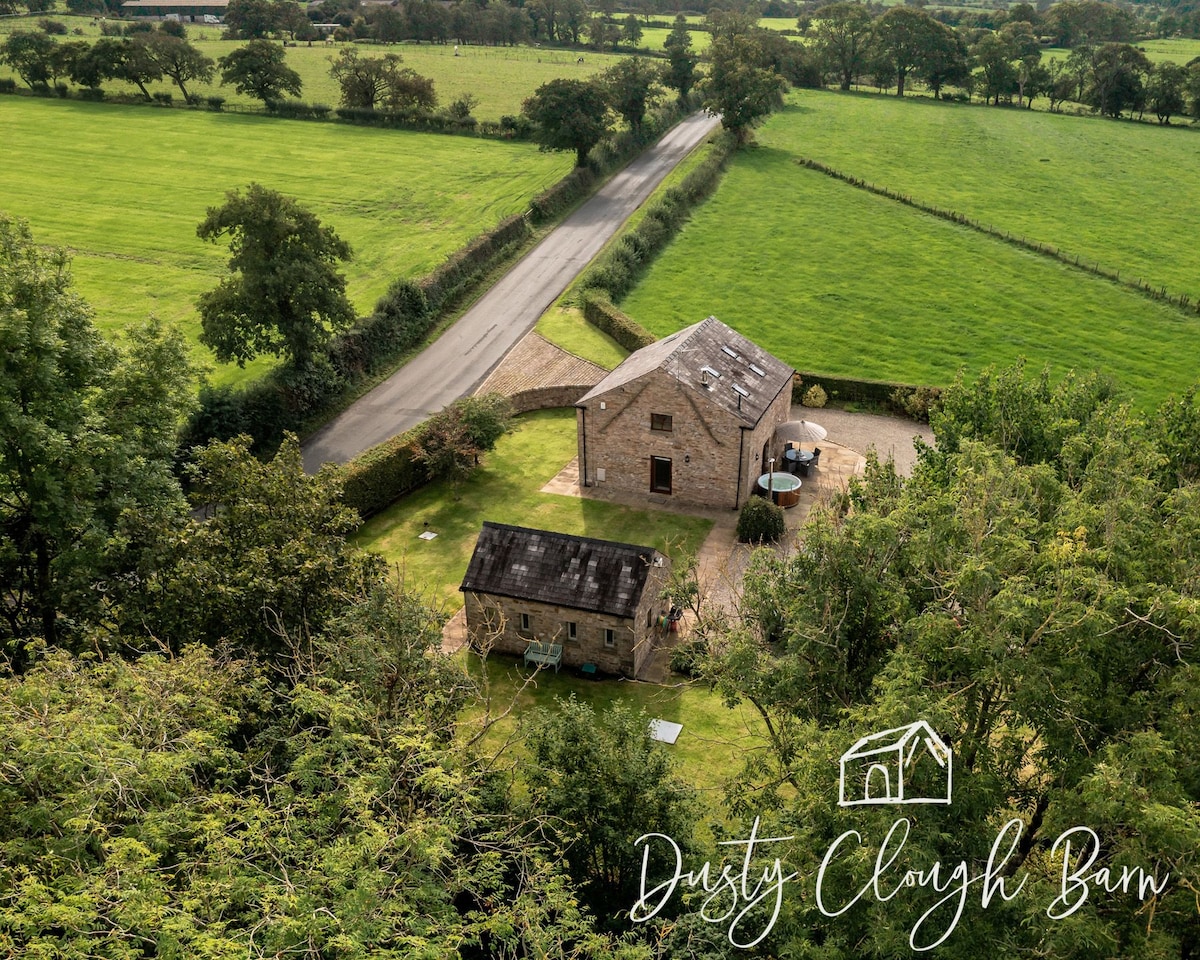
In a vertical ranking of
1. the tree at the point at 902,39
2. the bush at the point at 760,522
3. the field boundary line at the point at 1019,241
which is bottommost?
the bush at the point at 760,522

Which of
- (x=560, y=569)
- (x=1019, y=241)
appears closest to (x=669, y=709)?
(x=560, y=569)

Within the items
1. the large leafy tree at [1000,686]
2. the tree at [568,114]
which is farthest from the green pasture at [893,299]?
the large leafy tree at [1000,686]

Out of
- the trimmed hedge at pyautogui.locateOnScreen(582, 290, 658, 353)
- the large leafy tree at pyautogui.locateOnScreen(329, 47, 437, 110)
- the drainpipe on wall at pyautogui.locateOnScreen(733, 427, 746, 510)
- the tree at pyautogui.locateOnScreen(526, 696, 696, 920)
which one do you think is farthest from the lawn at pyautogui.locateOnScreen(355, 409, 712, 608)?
the large leafy tree at pyautogui.locateOnScreen(329, 47, 437, 110)

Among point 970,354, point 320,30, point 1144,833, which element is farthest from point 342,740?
point 320,30

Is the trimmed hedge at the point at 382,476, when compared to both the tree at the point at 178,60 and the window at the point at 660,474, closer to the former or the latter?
the window at the point at 660,474

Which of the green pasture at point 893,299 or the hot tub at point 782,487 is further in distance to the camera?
the green pasture at point 893,299

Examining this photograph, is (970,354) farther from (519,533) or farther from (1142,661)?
(1142,661)

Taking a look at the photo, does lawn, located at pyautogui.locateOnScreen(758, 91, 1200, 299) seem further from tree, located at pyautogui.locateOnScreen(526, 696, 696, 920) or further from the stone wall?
tree, located at pyautogui.locateOnScreen(526, 696, 696, 920)
